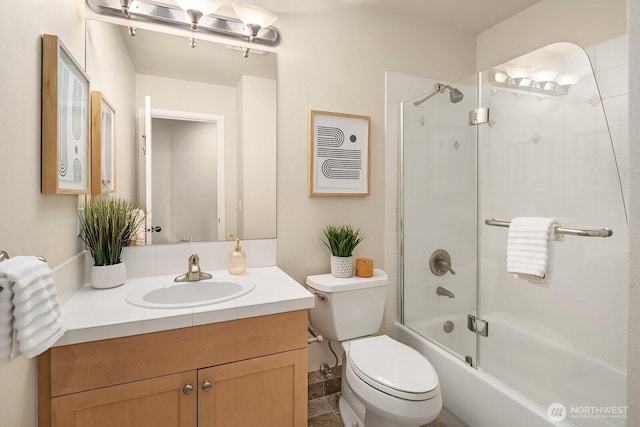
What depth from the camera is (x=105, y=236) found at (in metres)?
1.33

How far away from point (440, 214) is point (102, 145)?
185cm

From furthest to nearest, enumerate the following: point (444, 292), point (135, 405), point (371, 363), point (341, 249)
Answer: point (444, 292) < point (341, 249) < point (371, 363) < point (135, 405)

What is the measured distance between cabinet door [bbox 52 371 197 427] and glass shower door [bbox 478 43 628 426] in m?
1.37

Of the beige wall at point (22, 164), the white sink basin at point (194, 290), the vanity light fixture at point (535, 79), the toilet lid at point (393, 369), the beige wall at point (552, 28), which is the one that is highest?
the beige wall at point (552, 28)

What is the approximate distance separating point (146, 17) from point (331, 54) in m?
0.98

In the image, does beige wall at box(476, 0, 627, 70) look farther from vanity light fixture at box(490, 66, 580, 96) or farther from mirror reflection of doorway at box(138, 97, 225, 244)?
mirror reflection of doorway at box(138, 97, 225, 244)

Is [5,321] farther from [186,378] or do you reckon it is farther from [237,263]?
[237,263]

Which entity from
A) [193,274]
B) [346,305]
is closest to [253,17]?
[193,274]

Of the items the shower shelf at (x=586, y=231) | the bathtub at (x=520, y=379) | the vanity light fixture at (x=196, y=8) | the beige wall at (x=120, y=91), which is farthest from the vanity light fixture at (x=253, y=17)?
the bathtub at (x=520, y=379)

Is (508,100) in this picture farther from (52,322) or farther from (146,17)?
(52,322)

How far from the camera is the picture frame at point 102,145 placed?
1392mm

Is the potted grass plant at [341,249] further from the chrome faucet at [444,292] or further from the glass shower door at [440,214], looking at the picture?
the chrome faucet at [444,292]

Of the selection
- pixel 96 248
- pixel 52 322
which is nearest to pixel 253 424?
pixel 52 322

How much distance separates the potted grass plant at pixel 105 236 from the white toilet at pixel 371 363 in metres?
0.92
